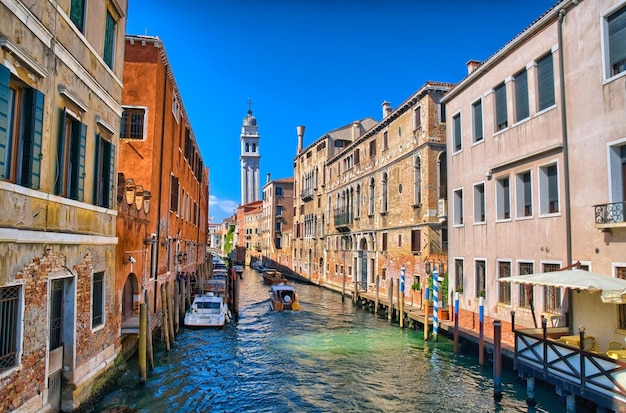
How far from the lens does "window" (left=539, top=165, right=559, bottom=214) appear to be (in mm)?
11663

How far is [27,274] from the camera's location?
576 cm

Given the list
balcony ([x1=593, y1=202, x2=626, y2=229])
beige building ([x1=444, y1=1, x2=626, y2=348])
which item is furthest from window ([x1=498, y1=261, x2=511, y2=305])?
balcony ([x1=593, y1=202, x2=626, y2=229])

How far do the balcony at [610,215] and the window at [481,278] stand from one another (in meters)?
4.96

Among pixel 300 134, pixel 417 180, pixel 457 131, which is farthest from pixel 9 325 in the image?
pixel 300 134

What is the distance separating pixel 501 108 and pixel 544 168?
2752 mm

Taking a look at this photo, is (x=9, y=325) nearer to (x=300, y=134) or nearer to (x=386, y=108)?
(x=386, y=108)

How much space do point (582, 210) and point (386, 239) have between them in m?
13.8

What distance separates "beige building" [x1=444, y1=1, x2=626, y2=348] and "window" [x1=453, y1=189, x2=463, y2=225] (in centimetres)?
4

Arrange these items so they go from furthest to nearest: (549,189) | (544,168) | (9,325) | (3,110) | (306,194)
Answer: (306,194) → (544,168) → (549,189) → (9,325) → (3,110)

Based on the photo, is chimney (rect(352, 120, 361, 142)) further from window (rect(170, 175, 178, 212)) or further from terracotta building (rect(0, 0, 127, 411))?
terracotta building (rect(0, 0, 127, 411))

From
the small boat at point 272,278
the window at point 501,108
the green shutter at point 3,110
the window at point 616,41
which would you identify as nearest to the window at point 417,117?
the window at point 501,108

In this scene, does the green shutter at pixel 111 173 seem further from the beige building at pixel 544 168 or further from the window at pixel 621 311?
the window at pixel 621 311

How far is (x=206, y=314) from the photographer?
17250mm

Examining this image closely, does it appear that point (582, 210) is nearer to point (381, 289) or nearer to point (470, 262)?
point (470, 262)
